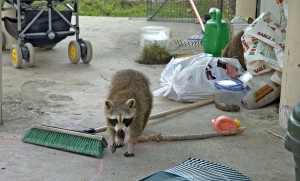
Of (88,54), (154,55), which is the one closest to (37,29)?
(88,54)

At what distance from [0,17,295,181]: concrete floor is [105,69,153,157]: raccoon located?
0.46ft

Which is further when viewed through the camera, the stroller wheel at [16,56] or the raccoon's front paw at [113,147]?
the stroller wheel at [16,56]

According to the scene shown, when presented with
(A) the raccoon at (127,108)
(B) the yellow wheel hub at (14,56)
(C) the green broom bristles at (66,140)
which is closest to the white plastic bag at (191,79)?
(A) the raccoon at (127,108)

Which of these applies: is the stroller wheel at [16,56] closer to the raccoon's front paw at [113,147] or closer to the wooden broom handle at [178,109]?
the wooden broom handle at [178,109]

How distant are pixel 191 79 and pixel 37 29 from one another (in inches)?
88.5

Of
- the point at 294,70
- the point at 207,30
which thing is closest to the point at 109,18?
the point at 207,30

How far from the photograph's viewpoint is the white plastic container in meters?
5.66

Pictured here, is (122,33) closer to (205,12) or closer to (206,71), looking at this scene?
(205,12)

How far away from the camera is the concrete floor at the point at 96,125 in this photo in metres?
4.18

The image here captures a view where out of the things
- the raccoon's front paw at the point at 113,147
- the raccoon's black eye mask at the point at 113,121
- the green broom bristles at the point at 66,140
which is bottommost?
the raccoon's front paw at the point at 113,147

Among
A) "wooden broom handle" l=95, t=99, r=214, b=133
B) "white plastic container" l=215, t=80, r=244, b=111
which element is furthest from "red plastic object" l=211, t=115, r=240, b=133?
"white plastic container" l=215, t=80, r=244, b=111

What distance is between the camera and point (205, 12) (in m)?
10.3

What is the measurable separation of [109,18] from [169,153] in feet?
22.5

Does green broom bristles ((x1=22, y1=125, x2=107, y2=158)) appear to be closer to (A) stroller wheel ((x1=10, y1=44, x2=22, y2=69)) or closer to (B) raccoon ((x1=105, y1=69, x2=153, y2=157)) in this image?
(B) raccoon ((x1=105, y1=69, x2=153, y2=157))
